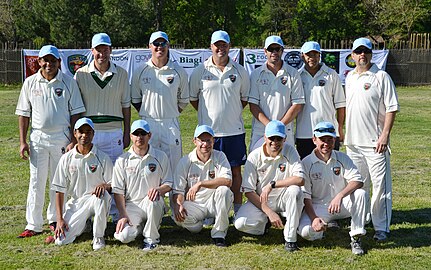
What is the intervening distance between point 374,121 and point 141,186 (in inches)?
106

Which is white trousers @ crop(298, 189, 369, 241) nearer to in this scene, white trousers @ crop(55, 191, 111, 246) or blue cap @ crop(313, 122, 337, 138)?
blue cap @ crop(313, 122, 337, 138)

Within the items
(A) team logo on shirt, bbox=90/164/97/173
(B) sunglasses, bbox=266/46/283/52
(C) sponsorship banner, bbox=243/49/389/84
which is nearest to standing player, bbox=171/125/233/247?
(A) team logo on shirt, bbox=90/164/97/173

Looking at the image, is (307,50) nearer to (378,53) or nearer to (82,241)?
(82,241)

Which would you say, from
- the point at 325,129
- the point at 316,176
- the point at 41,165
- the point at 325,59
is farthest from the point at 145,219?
the point at 325,59

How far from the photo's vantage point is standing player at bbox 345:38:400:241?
6777mm

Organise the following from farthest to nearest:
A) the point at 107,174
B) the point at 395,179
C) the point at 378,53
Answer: the point at 378,53 → the point at 395,179 → the point at 107,174

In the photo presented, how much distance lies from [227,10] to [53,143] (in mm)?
38499

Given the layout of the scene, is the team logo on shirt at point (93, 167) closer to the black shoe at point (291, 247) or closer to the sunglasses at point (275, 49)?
the black shoe at point (291, 247)

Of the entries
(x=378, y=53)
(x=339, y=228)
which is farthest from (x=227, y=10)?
(x=339, y=228)

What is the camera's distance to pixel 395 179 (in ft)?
33.0

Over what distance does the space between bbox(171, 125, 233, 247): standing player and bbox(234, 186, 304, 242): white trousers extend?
212 mm

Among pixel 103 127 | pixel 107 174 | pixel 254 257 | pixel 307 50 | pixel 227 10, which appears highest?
pixel 227 10

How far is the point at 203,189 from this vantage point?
6.77 metres

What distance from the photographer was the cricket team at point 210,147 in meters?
6.56
